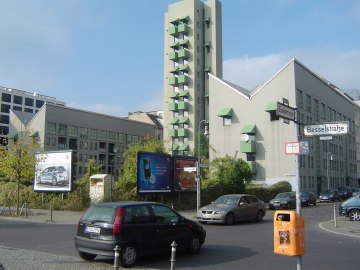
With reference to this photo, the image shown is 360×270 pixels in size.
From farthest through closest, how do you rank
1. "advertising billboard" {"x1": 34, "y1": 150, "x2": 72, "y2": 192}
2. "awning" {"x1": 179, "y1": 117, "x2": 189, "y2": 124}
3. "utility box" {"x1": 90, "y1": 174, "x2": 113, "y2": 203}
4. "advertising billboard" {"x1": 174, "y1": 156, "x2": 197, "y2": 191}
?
"awning" {"x1": 179, "y1": 117, "x2": 189, "y2": 124}
"advertising billboard" {"x1": 174, "y1": 156, "x2": 197, "y2": 191}
"advertising billboard" {"x1": 34, "y1": 150, "x2": 72, "y2": 192}
"utility box" {"x1": 90, "y1": 174, "x2": 113, "y2": 203}

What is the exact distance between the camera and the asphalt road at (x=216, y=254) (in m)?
10.6

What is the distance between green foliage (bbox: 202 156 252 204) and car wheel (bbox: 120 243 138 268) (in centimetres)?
2654

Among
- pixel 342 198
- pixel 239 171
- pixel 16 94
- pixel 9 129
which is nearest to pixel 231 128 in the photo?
pixel 342 198

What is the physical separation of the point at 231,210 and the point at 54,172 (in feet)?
56.0

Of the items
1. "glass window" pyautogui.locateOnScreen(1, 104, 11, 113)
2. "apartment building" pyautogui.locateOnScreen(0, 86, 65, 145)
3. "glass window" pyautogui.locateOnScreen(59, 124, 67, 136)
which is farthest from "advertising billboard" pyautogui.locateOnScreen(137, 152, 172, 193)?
"glass window" pyautogui.locateOnScreen(1, 104, 11, 113)

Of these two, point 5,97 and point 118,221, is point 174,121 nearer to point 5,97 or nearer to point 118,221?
point 5,97

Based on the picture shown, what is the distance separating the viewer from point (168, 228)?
38.4 feet

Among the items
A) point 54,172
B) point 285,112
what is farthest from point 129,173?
point 285,112

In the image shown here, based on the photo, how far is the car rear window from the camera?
10783mm

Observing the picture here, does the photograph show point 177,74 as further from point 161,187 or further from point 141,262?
point 141,262

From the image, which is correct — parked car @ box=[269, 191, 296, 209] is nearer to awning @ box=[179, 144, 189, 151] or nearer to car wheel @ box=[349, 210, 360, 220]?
car wheel @ box=[349, 210, 360, 220]

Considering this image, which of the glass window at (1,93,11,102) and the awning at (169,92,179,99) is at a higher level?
the glass window at (1,93,11,102)

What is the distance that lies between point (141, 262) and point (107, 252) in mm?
1186

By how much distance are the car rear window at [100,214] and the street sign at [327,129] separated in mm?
5053
